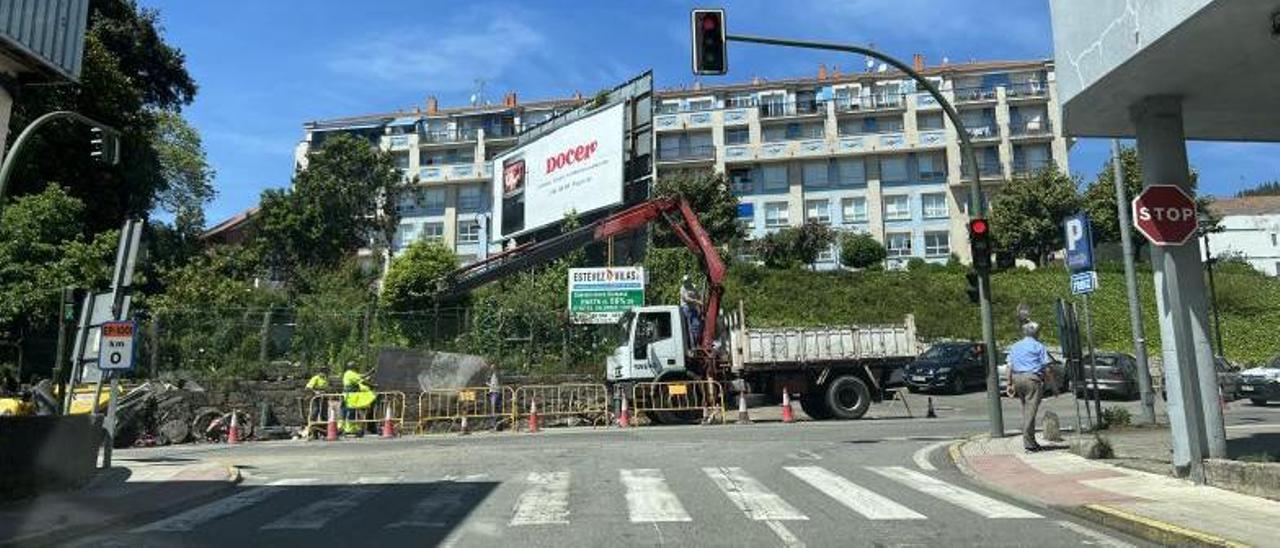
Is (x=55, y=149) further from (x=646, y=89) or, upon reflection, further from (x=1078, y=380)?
(x=1078, y=380)

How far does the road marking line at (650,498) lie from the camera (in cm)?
910

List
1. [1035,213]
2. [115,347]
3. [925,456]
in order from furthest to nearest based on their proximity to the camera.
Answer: [1035,213] < [925,456] < [115,347]

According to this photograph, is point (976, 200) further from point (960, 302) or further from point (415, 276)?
point (960, 302)

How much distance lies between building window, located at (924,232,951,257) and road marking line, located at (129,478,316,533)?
2510 inches

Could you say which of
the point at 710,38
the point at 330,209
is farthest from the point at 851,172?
the point at 710,38

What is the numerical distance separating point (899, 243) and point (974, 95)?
13137 mm

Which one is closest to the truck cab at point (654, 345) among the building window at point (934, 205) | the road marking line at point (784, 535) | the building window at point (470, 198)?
the road marking line at point (784, 535)

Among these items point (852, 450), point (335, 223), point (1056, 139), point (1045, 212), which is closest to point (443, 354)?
point (852, 450)

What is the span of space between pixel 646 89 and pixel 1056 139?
41.5 meters

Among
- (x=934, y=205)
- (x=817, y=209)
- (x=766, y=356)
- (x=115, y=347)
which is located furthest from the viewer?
(x=817, y=209)

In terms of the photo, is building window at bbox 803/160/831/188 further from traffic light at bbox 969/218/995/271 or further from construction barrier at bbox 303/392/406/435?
traffic light at bbox 969/218/995/271

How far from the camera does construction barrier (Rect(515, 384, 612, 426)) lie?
2478cm

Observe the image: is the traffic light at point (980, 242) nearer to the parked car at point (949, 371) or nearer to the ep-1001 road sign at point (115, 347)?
the ep-1001 road sign at point (115, 347)

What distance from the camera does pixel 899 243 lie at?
72125 millimetres
